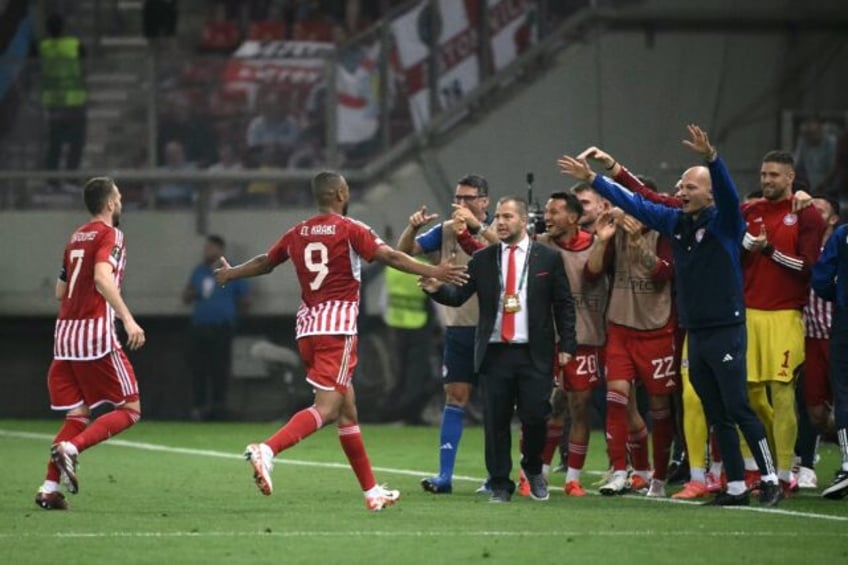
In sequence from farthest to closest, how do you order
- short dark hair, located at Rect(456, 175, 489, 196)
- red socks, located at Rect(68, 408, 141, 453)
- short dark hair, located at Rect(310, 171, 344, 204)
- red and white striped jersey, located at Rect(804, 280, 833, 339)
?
red and white striped jersey, located at Rect(804, 280, 833, 339) → short dark hair, located at Rect(456, 175, 489, 196) → red socks, located at Rect(68, 408, 141, 453) → short dark hair, located at Rect(310, 171, 344, 204)

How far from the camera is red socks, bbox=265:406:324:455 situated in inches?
503

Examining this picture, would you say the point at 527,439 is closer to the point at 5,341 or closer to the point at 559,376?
the point at 559,376

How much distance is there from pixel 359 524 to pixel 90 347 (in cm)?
234

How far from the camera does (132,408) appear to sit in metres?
13.7

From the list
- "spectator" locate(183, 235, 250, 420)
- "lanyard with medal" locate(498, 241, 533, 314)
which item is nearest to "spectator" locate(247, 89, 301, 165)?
"spectator" locate(183, 235, 250, 420)

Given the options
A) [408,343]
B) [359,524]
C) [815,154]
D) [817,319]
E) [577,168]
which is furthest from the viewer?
[408,343]

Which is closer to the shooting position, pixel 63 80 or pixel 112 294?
pixel 112 294

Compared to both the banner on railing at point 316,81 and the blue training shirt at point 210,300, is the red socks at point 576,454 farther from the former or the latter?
the blue training shirt at point 210,300

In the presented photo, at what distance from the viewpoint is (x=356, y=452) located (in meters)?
13.1

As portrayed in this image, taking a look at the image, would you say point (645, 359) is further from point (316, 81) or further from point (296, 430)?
point (316, 81)

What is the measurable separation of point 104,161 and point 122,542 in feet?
43.8

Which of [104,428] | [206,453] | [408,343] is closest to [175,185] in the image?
[408,343]

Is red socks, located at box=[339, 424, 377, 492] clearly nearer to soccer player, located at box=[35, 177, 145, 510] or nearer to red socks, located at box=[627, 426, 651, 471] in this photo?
soccer player, located at box=[35, 177, 145, 510]

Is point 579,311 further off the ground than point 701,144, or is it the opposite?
point 701,144
